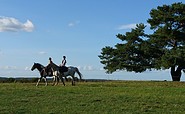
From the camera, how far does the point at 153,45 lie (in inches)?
1953

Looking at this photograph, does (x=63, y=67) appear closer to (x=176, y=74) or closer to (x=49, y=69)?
(x=49, y=69)

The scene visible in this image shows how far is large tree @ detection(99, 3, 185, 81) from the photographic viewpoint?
4778 cm

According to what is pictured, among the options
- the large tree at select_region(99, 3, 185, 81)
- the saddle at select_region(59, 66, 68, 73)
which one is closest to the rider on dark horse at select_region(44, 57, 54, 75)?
the saddle at select_region(59, 66, 68, 73)

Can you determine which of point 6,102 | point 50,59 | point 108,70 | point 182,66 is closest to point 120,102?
point 6,102

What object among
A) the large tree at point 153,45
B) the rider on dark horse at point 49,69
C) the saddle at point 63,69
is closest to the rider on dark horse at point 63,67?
the saddle at point 63,69

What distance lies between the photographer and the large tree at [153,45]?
47781 mm

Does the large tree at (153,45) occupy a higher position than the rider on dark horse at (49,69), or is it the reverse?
the large tree at (153,45)

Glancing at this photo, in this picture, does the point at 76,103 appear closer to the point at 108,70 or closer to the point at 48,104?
the point at 48,104

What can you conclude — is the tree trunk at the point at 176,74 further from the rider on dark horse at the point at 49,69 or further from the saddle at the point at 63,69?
the rider on dark horse at the point at 49,69

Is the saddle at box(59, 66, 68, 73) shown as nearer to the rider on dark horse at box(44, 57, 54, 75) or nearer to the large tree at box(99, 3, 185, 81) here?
the rider on dark horse at box(44, 57, 54, 75)

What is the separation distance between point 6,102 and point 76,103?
287 centimetres

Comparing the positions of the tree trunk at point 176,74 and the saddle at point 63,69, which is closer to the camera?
the saddle at point 63,69

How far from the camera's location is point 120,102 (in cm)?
1678

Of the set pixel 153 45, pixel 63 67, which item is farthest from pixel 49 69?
pixel 153 45
